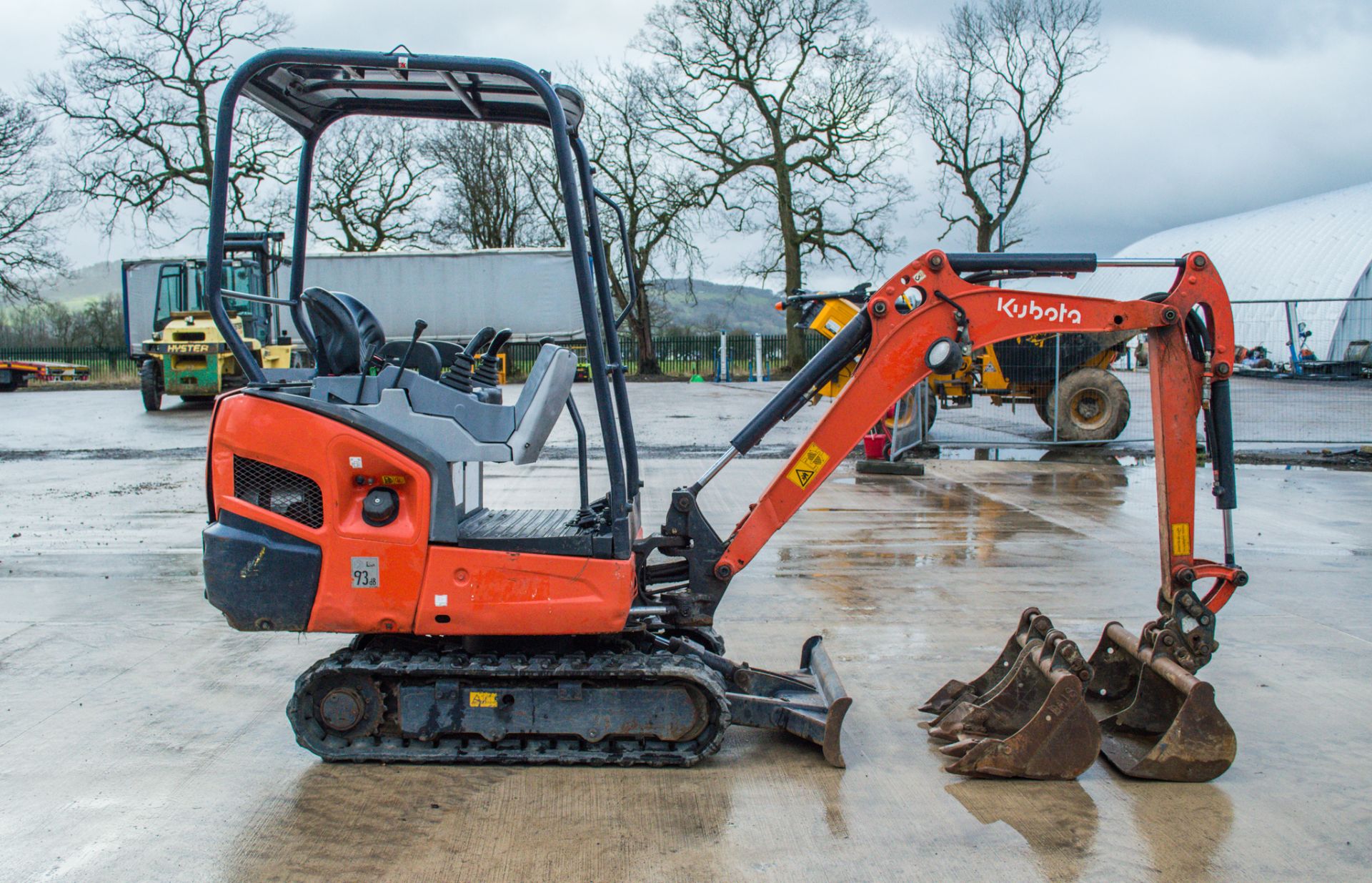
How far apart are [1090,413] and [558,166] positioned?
14.1 meters

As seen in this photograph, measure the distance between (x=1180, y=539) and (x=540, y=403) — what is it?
2.89m

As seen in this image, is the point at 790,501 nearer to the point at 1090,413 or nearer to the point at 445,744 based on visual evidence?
the point at 445,744

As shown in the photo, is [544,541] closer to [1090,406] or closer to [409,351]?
[409,351]

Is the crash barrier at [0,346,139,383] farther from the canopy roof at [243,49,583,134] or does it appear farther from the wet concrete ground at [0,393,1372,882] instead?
the canopy roof at [243,49,583,134]

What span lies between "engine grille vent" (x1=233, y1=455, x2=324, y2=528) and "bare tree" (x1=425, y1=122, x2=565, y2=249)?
34012mm

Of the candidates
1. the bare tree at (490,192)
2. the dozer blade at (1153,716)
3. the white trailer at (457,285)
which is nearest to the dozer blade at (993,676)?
the dozer blade at (1153,716)

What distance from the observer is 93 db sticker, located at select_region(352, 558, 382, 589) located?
4.25 m

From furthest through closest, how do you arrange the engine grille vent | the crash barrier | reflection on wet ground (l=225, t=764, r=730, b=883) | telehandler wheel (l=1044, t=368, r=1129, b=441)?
the crash barrier, telehandler wheel (l=1044, t=368, r=1129, b=441), the engine grille vent, reflection on wet ground (l=225, t=764, r=730, b=883)

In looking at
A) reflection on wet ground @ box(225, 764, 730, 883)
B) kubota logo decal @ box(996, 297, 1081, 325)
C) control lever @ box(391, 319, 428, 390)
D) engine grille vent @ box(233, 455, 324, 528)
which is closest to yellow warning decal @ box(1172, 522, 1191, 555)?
kubota logo decal @ box(996, 297, 1081, 325)

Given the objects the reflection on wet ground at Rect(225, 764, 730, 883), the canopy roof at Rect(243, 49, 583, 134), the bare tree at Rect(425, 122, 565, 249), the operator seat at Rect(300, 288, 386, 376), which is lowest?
the reflection on wet ground at Rect(225, 764, 730, 883)

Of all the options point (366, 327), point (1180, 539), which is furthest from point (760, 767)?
point (366, 327)

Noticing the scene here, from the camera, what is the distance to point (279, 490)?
4312mm

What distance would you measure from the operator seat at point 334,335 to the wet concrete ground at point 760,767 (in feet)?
5.44

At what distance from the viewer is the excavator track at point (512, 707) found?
4328 millimetres
